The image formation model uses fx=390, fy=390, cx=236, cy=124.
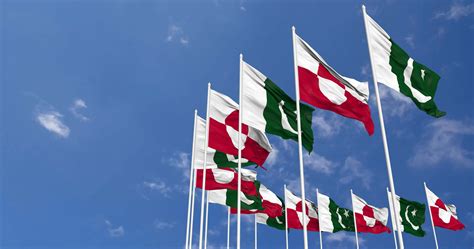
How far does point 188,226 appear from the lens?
814 inches

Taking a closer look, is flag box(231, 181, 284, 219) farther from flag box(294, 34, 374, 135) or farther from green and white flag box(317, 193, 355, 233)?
flag box(294, 34, 374, 135)

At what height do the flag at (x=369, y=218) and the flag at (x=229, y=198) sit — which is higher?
the flag at (x=369, y=218)

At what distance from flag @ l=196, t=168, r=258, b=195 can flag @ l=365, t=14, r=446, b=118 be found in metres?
10.7

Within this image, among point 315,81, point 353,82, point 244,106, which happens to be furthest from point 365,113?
point 244,106

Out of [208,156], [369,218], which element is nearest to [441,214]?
[369,218]

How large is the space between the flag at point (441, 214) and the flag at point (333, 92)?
826 inches

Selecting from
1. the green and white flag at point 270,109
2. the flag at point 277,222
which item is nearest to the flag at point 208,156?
the green and white flag at point 270,109

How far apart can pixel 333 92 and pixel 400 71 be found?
8.35 ft

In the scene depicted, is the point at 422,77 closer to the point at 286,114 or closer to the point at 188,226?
the point at 286,114

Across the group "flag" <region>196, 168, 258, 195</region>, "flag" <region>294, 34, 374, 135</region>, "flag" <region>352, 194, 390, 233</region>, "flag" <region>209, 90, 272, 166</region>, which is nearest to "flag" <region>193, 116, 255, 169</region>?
"flag" <region>196, 168, 258, 195</region>

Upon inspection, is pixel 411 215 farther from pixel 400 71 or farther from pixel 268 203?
pixel 400 71

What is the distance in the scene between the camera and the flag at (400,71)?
45.1 ft

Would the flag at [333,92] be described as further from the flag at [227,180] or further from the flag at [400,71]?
the flag at [227,180]

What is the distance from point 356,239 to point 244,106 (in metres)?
→ 20.4
